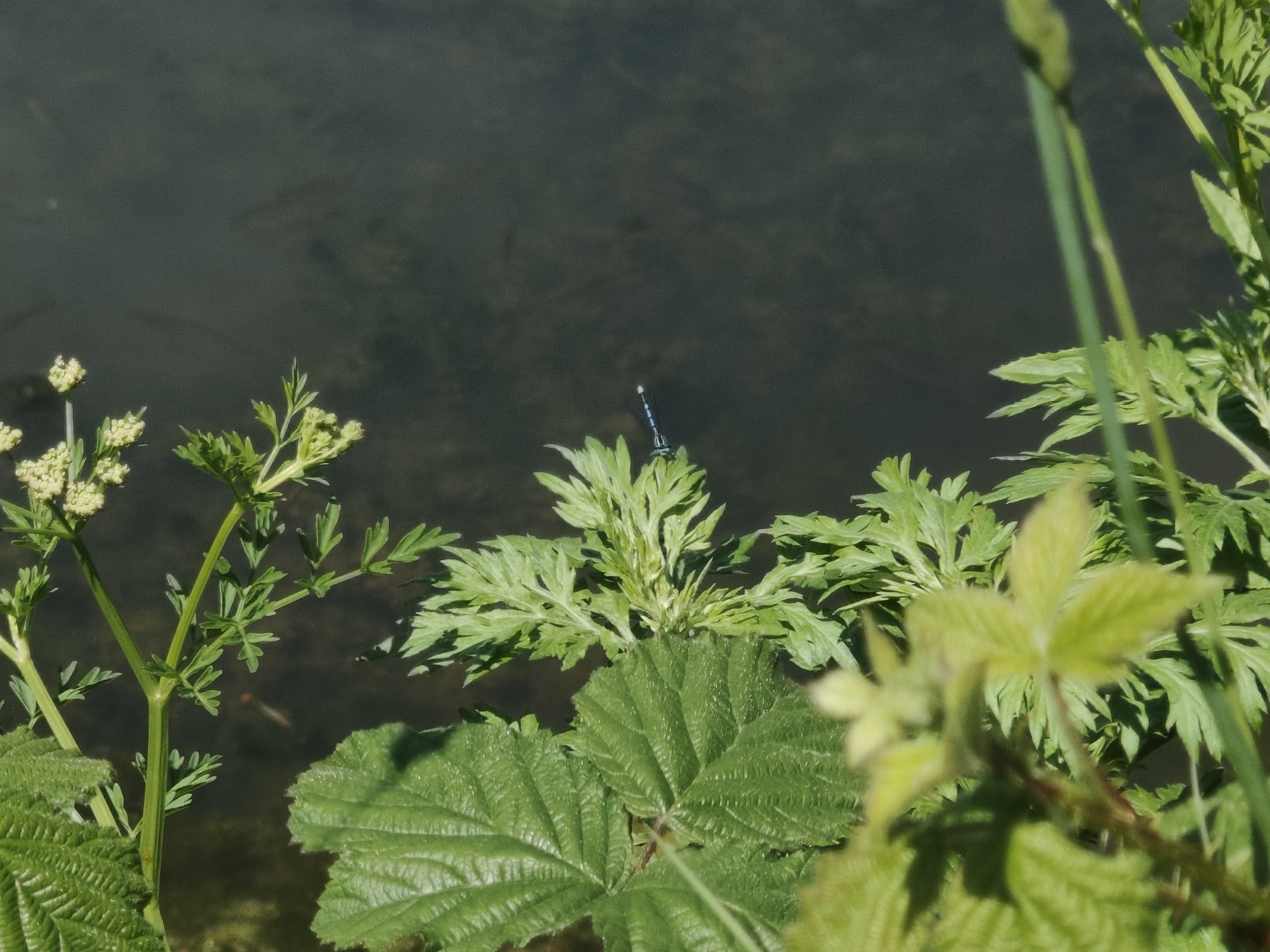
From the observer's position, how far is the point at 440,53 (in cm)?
380

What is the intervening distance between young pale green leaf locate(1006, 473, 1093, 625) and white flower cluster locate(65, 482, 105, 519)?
121 cm

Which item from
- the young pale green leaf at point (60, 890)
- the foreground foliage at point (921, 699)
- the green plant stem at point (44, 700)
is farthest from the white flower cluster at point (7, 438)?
the foreground foliage at point (921, 699)

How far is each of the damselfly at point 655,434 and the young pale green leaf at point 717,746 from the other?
453 mm

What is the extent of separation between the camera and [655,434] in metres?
2.28

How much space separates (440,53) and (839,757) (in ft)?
11.4

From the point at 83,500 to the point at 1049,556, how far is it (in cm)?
123

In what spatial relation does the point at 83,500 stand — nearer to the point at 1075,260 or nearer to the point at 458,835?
the point at 458,835

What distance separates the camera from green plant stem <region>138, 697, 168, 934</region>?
128cm

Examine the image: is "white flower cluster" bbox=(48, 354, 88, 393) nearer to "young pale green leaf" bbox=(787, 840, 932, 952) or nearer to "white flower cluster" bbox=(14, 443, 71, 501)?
"white flower cluster" bbox=(14, 443, 71, 501)

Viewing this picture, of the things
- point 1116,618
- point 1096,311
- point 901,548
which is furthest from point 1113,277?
point 901,548

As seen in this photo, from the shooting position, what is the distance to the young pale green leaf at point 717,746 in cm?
103

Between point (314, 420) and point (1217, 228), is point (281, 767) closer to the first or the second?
point (314, 420)


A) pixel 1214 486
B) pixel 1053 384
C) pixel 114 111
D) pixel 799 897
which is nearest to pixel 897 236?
pixel 1053 384

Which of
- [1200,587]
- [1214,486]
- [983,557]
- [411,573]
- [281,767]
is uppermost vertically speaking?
[1200,587]
